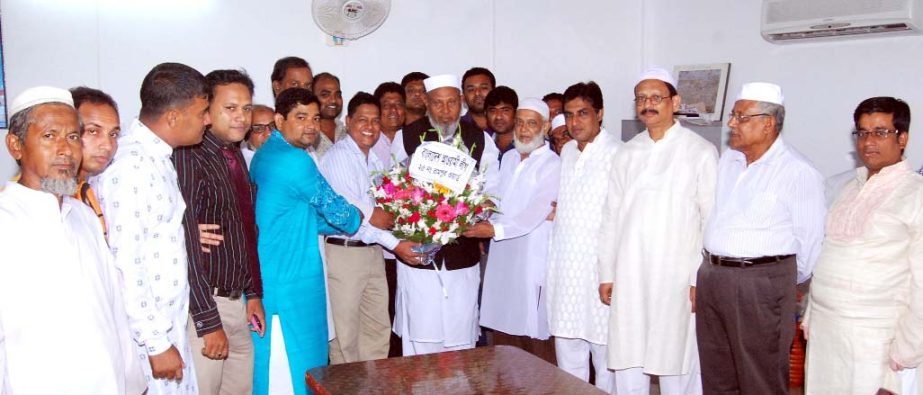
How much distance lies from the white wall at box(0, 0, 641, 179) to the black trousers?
165 inches

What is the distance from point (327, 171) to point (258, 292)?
4.08ft

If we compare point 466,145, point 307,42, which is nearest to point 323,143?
point 466,145

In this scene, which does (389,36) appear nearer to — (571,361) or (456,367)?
(571,361)

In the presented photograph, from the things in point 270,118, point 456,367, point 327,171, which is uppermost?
point 270,118

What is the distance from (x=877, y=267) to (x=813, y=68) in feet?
12.9

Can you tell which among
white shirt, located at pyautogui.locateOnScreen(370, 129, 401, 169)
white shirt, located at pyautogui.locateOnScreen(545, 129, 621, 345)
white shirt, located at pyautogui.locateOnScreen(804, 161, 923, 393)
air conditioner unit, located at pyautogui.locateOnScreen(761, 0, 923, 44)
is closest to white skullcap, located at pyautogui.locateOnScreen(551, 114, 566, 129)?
white shirt, located at pyautogui.locateOnScreen(545, 129, 621, 345)

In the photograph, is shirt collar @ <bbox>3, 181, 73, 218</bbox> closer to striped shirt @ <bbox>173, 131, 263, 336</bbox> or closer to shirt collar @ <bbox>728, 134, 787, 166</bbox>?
striped shirt @ <bbox>173, 131, 263, 336</bbox>

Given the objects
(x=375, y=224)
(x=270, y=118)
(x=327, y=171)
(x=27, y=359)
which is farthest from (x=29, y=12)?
(x=27, y=359)

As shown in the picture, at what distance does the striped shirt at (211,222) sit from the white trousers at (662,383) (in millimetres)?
1976

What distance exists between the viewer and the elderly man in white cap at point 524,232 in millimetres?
4641

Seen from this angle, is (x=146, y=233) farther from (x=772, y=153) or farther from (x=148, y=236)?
(x=772, y=153)

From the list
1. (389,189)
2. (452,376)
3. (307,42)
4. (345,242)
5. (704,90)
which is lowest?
(452,376)

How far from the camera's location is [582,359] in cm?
450

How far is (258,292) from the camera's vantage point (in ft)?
12.0
